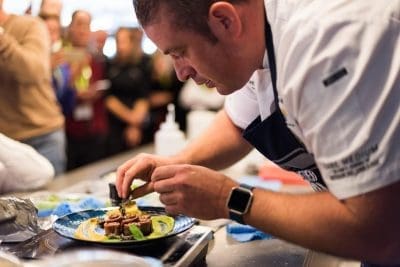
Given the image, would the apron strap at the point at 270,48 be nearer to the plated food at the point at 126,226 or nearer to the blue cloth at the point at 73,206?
the plated food at the point at 126,226

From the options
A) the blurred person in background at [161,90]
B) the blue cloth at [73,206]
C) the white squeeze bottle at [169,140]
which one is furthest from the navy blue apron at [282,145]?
the blurred person in background at [161,90]

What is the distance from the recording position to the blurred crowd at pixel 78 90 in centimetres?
231

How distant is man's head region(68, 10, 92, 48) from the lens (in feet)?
11.5

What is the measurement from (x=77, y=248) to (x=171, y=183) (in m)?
0.23

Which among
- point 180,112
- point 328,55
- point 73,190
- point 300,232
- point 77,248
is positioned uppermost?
point 328,55

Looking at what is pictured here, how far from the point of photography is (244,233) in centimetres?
141

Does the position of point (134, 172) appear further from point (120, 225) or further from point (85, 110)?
point (85, 110)

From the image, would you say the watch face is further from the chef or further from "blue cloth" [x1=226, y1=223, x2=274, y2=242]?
"blue cloth" [x1=226, y1=223, x2=274, y2=242]

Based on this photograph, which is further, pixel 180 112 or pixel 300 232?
pixel 180 112

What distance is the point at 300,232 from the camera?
0.96m

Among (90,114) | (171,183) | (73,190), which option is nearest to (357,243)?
(171,183)

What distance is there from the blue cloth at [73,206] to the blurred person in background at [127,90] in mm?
2812

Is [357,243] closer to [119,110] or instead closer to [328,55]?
[328,55]

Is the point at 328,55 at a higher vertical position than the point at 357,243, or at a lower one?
higher
